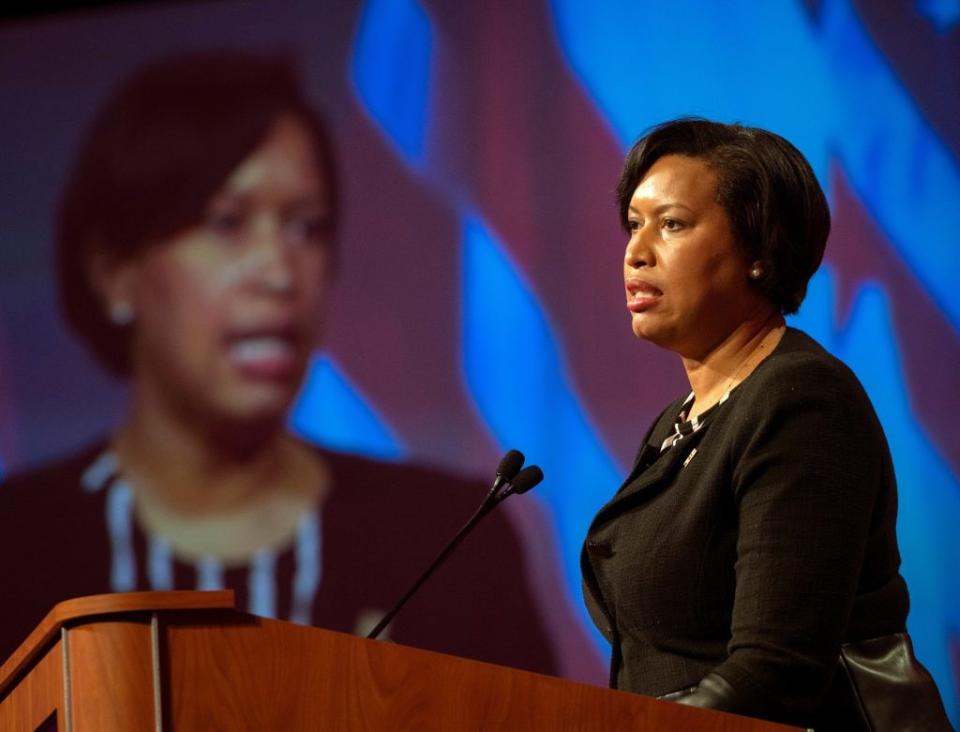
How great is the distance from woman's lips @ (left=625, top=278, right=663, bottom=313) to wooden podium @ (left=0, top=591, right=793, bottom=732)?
2.72 feet

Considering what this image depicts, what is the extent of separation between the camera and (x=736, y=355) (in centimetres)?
224

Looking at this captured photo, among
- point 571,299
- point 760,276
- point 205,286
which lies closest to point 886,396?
point 571,299

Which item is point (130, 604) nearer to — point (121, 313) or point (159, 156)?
point (121, 313)

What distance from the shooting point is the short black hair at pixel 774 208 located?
2.21 metres

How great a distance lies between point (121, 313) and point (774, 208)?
92.8 inches

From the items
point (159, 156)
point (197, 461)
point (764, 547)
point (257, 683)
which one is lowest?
point (764, 547)

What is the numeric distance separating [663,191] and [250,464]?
193 centimetres

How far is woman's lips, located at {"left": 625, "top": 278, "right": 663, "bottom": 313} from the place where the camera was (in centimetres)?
226

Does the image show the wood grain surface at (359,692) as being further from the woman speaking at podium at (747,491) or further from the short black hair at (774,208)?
the short black hair at (774,208)

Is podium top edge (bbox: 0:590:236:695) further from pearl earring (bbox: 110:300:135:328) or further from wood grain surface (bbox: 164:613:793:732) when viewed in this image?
pearl earring (bbox: 110:300:135:328)

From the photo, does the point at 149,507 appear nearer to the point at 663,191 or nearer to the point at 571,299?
the point at 571,299

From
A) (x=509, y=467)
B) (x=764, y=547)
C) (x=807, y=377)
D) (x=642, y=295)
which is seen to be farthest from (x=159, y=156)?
(x=764, y=547)

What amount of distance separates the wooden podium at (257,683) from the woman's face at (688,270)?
0.79m

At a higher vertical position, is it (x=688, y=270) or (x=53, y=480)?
(x=53, y=480)
